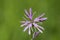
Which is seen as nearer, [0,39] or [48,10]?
[0,39]

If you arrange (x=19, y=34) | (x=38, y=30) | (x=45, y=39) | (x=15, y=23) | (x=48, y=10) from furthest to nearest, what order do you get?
1. (x=48, y=10)
2. (x=15, y=23)
3. (x=19, y=34)
4. (x=45, y=39)
5. (x=38, y=30)

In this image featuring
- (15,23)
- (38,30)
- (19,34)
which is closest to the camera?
(38,30)

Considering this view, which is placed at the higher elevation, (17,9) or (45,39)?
(17,9)

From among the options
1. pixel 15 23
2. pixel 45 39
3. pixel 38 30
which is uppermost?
pixel 15 23

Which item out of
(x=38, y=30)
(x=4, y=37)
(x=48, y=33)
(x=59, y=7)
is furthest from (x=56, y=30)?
(x=38, y=30)

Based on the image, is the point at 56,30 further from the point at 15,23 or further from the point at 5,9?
the point at 5,9

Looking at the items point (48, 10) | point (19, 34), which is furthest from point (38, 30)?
point (48, 10)
